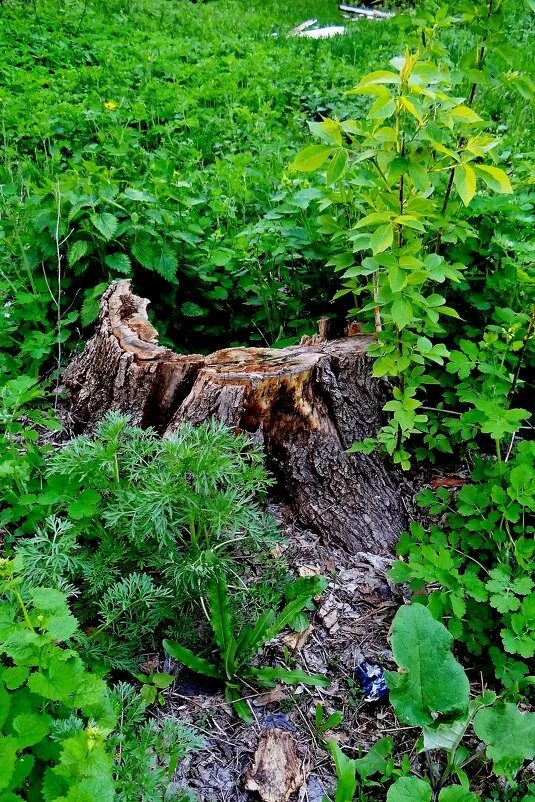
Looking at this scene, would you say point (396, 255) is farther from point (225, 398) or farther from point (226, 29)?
point (226, 29)

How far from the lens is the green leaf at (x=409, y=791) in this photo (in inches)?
62.1

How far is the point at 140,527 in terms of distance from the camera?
6.04 ft

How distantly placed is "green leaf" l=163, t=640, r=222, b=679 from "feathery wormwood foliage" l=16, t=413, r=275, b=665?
7 cm

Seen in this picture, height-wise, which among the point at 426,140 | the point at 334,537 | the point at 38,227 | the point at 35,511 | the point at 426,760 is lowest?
the point at 426,760

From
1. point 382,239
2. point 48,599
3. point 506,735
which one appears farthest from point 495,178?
point 48,599

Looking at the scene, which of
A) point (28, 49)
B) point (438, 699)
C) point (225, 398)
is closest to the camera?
point (438, 699)

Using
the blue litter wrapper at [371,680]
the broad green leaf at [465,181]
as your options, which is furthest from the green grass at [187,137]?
the blue litter wrapper at [371,680]

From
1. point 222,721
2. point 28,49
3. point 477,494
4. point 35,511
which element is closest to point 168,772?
point 222,721

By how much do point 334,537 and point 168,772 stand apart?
1.12 metres

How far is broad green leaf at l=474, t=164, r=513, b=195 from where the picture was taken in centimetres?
184

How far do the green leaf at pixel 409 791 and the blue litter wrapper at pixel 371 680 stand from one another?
0.41m

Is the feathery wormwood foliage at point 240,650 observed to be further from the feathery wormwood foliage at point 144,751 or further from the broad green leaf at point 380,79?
the broad green leaf at point 380,79

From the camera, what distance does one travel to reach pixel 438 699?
172 centimetres

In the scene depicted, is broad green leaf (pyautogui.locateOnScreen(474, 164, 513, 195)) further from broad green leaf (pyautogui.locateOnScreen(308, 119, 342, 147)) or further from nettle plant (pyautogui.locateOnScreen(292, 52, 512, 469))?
broad green leaf (pyautogui.locateOnScreen(308, 119, 342, 147))
